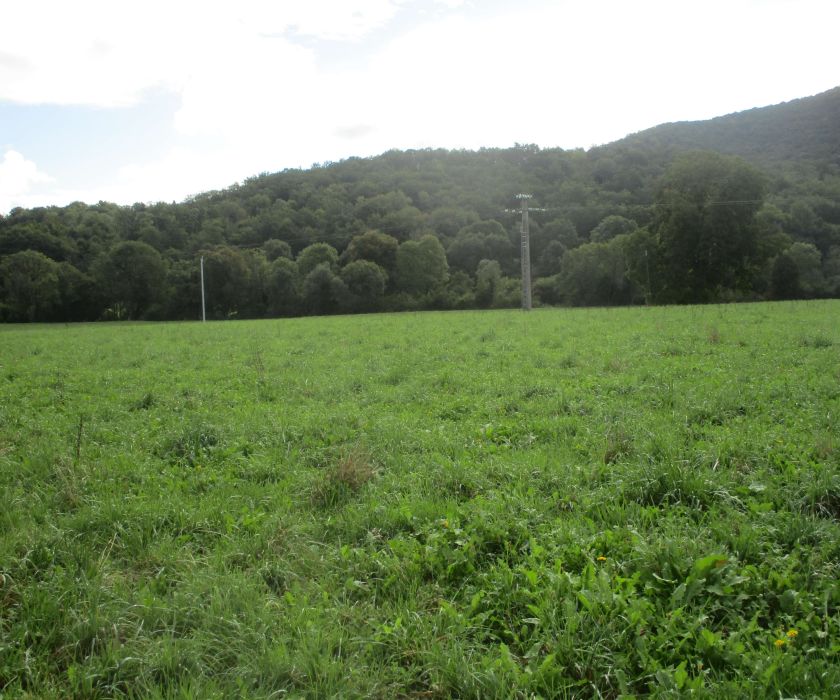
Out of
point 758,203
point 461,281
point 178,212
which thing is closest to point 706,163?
point 758,203

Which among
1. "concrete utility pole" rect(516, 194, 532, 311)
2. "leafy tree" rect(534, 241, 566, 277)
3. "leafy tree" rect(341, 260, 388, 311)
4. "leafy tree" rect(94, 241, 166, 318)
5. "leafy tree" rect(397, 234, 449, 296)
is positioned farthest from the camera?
"leafy tree" rect(397, 234, 449, 296)

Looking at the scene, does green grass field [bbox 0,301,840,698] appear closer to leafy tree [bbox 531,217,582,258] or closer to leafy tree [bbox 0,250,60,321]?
leafy tree [bbox 531,217,582,258]

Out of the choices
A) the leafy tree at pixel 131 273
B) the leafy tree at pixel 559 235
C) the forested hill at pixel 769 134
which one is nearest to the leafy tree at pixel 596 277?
the leafy tree at pixel 559 235

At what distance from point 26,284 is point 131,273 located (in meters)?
11.3

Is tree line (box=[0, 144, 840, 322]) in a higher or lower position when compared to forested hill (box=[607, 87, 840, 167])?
lower

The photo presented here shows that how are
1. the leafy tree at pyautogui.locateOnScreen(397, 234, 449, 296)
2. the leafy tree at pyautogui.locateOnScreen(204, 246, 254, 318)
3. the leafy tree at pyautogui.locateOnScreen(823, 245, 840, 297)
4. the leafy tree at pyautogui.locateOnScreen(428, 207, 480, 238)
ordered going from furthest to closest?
the leafy tree at pyautogui.locateOnScreen(428, 207, 480, 238) < the leafy tree at pyautogui.locateOnScreen(397, 234, 449, 296) < the leafy tree at pyautogui.locateOnScreen(204, 246, 254, 318) < the leafy tree at pyautogui.locateOnScreen(823, 245, 840, 297)

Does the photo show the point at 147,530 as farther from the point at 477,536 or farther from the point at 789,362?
the point at 789,362

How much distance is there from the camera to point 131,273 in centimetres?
6912

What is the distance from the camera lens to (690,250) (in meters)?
48.9

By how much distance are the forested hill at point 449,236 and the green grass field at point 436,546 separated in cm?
4718

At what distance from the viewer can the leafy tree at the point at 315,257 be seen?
7588cm

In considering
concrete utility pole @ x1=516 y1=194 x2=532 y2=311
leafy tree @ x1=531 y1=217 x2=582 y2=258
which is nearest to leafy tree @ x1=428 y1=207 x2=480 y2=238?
leafy tree @ x1=531 y1=217 x2=582 y2=258

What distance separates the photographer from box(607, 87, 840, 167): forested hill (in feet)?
210

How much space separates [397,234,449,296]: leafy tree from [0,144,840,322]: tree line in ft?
0.60
